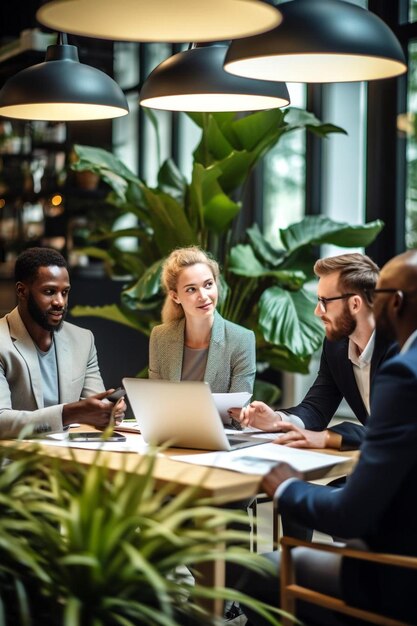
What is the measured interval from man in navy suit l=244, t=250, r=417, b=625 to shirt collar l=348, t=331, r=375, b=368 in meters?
0.82

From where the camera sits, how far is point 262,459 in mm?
2650

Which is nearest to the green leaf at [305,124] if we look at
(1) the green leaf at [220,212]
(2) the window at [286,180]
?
(1) the green leaf at [220,212]

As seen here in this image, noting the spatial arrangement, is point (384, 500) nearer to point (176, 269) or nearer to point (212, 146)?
point (176, 269)

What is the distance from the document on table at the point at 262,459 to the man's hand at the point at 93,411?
39 cm

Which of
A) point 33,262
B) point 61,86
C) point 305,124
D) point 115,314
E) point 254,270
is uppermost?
point 61,86

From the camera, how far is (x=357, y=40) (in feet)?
8.30

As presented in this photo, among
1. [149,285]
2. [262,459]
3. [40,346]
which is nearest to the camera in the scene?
[262,459]

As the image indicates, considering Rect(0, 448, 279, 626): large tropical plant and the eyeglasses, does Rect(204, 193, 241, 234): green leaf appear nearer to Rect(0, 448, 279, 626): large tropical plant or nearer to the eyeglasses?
the eyeglasses

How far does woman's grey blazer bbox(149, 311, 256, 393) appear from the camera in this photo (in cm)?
371

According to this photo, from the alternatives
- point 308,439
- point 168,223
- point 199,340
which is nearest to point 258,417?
point 308,439

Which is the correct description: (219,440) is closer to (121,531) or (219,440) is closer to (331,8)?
(121,531)

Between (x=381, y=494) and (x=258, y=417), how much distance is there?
99cm

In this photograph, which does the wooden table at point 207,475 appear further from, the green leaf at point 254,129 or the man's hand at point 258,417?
the green leaf at point 254,129

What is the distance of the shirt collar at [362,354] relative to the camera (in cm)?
318
